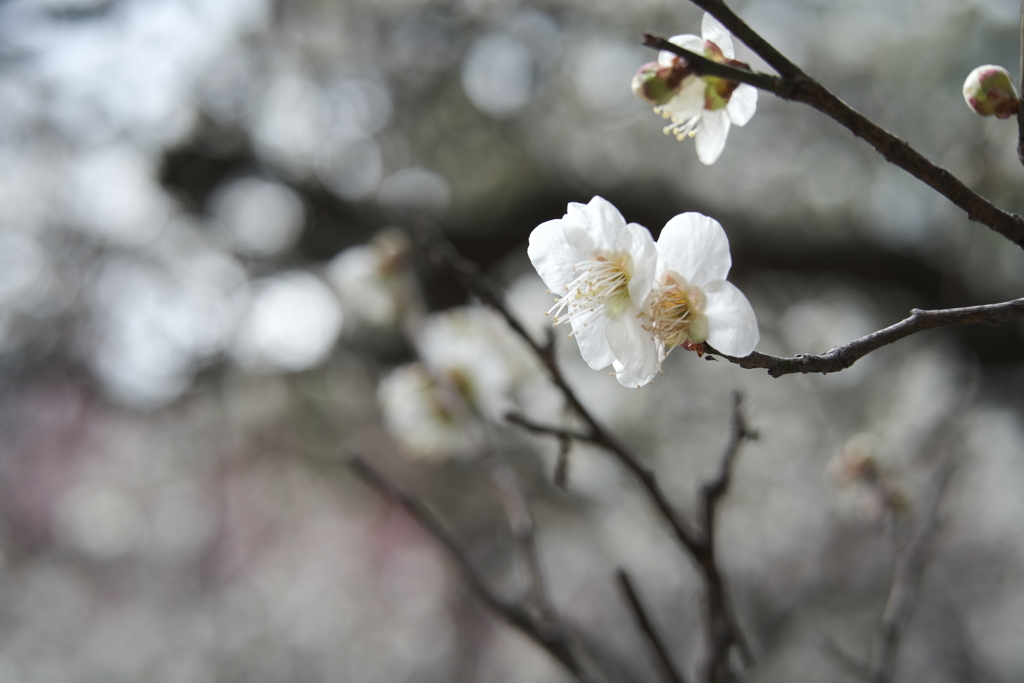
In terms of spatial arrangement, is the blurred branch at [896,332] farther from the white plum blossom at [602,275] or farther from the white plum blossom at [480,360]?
the white plum blossom at [480,360]

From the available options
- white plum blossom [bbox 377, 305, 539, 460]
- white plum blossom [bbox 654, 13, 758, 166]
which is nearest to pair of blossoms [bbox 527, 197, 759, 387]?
white plum blossom [bbox 654, 13, 758, 166]

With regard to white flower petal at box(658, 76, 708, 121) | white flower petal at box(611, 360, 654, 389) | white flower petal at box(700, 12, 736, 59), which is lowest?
white flower petal at box(611, 360, 654, 389)

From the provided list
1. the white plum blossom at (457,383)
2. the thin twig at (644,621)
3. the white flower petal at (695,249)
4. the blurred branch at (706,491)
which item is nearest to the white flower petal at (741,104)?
the white flower petal at (695,249)

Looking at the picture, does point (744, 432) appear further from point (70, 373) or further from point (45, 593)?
point (45, 593)

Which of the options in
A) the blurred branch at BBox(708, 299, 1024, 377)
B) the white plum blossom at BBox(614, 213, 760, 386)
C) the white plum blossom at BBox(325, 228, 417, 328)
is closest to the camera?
the blurred branch at BBox(708, 299, 1024, 377)

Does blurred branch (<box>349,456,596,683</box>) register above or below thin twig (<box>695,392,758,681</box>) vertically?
below

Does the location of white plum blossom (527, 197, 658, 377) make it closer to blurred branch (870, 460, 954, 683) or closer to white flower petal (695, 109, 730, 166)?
white flower petal (695, 109, 730, 166)

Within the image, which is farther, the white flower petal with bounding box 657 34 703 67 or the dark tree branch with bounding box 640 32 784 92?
the white flower petal with bounding box 657 34 703 67
